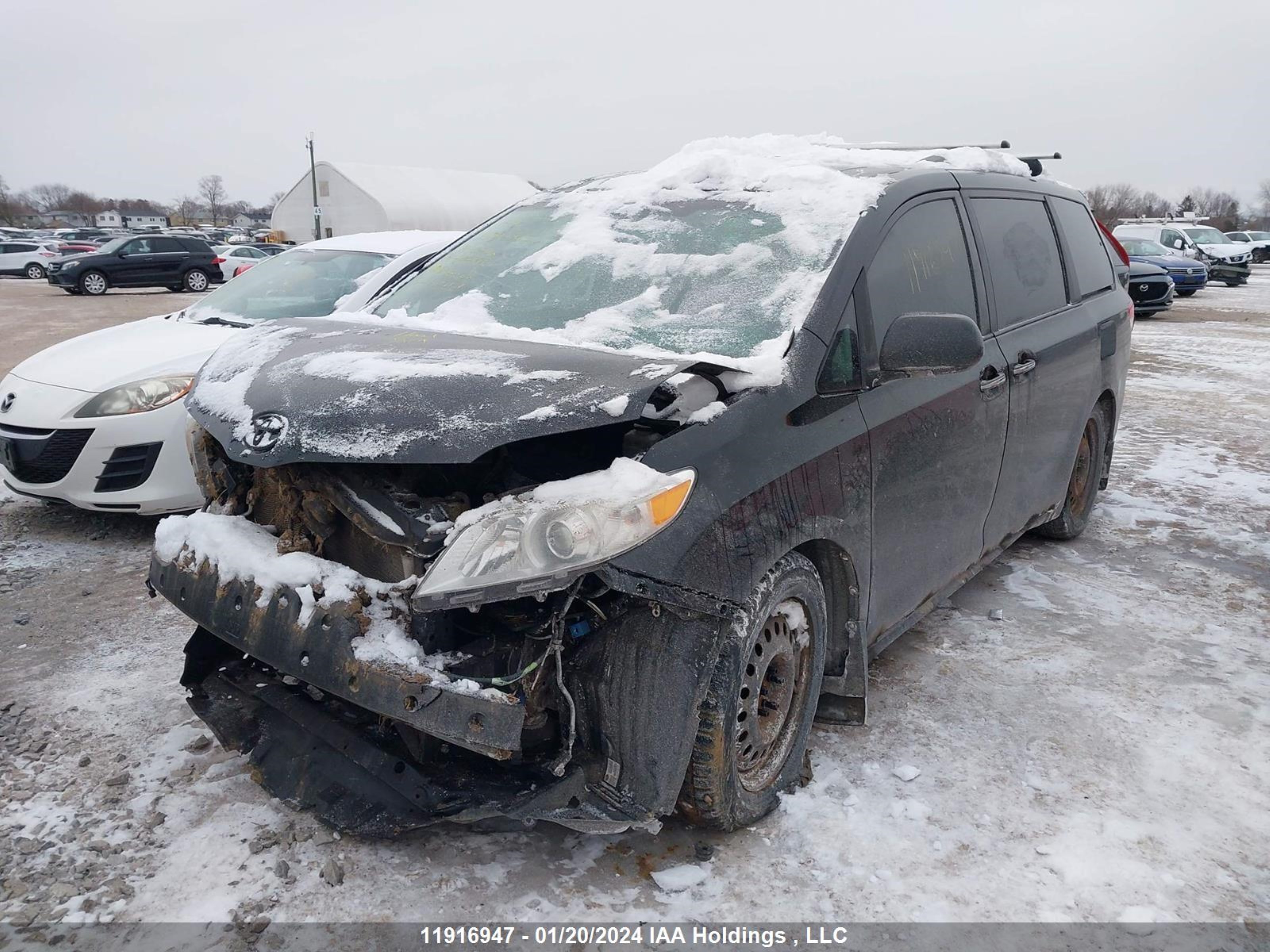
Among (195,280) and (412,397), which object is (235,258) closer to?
(195,280)

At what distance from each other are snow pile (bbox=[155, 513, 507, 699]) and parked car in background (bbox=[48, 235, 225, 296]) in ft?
79.8

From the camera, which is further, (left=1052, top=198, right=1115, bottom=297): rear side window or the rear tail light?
the rear tail light

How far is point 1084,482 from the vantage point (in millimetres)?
5043

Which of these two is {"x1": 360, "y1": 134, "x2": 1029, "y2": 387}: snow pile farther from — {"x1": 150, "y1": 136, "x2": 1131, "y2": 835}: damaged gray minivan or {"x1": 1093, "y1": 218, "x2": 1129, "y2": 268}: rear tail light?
{"x1": 1093, "y1": 218, "x2": 1129, "y2": 268}: rear tail light

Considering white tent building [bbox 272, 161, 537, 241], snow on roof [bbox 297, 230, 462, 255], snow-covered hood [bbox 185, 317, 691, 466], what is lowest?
snow-covered hood [bbox 185, 317, 691, 466]

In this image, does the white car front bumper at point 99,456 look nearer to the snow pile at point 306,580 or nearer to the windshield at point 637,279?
the windshield at point 637,279

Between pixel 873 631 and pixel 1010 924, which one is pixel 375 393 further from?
pixel 1010 924

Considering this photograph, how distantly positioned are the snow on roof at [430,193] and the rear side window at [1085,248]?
45153mm

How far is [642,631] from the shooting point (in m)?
2.22

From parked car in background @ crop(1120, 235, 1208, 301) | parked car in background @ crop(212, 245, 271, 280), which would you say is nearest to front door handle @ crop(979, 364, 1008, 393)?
parked car in background @ crop(1120, 235, 1208, 301)

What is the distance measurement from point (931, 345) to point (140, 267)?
88.8ft

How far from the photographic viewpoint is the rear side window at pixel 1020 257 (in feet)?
12.0

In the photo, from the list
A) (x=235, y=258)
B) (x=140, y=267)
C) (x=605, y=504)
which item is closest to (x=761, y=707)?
(x=605, y=504)

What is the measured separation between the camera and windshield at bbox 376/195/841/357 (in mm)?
2795
